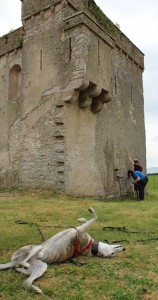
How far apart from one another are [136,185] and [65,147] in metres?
4.53

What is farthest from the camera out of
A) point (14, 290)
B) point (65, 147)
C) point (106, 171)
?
point (106, 171)

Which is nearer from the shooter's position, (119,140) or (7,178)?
(7,178)

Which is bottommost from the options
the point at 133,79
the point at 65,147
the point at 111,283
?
the point at 111,283

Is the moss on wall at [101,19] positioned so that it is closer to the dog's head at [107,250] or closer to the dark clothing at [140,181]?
the dark clothing at [140,181]

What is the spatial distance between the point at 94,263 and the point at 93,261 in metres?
0.08

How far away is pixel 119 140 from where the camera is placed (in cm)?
1584

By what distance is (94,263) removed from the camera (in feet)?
14.1

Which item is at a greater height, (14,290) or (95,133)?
(95,133)

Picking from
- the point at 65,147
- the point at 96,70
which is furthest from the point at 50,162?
the point at 96,70

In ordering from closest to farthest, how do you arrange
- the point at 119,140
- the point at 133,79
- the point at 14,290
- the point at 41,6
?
the point at 14,290 < the point at 41,6 < the point at 119,140 < the point at 133,79

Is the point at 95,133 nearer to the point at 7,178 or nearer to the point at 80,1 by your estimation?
the point at 7,178

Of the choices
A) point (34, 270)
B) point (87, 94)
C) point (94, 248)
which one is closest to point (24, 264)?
point (34, 270)

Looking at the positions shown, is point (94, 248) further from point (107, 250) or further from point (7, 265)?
point (7, 265)

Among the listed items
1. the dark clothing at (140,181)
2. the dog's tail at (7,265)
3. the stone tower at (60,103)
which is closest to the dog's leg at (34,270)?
the dog's tail at (7,265)
